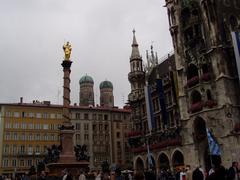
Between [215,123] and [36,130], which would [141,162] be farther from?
[36,130]

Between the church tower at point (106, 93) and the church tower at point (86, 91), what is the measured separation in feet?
16.6

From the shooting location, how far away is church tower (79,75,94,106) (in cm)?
13248

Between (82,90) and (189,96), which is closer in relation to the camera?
(189,96)

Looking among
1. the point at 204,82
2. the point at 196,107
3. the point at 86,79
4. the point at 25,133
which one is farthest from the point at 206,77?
the point at 86,79

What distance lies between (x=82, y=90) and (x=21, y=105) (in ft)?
202

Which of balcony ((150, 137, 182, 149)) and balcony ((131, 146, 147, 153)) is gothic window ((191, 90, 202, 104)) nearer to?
balcony ((150, 137, 182, 149))

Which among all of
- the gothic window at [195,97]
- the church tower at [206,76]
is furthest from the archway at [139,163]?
the gothic window at [195,97]

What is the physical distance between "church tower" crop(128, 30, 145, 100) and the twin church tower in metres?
65.5

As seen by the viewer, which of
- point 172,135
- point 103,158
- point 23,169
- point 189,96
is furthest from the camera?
point 103,158

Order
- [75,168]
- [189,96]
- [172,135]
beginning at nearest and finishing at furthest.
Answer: [75,168] → [189,96] → [172,135]

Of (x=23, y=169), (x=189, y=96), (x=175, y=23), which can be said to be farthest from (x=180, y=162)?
(x=23, y=169)

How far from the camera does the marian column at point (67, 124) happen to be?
29.9m

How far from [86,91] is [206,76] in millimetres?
98619

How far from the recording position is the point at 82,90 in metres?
138
